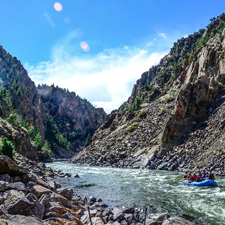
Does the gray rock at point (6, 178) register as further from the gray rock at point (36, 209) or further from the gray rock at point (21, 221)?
the gray rock at point (21, 221)

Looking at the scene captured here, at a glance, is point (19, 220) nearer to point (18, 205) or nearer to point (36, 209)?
point (18, 205)

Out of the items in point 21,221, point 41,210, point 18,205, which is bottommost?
point 41,210

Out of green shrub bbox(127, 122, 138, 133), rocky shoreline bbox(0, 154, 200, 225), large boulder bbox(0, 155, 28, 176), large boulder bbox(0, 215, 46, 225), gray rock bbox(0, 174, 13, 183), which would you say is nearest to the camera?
large boulder bbox(0, 215, 46, 225)

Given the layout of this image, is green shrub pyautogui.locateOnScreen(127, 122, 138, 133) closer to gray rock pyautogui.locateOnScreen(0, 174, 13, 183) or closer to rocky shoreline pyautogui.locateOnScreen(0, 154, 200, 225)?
rocky shoreline pyautogui.locateOnScreen(0, 154, 200, 225)

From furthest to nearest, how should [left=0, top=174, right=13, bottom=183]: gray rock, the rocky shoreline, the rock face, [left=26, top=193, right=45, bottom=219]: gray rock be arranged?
the rock face < [left=0, top=174, right=13, bottom=183]: gray rock < [left=26, top=193, right=45, bottom=219]: gray rock < the rocky shoreline

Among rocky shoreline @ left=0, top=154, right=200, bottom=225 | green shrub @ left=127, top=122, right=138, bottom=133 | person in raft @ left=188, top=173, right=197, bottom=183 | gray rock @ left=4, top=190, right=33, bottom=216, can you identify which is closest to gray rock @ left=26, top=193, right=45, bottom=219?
rocky shoreline @ left=0, top=154, right=200, bottom=225

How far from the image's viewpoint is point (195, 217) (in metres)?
13.6

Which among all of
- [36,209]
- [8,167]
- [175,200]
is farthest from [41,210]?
[175,200]

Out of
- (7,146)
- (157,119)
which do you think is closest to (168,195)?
(7,146)

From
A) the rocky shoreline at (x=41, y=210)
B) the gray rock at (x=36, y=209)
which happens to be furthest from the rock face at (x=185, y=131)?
the gray rock at (x=36, y=209)

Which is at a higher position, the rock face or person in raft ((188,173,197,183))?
the rock face

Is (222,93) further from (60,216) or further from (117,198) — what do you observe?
(60,216)

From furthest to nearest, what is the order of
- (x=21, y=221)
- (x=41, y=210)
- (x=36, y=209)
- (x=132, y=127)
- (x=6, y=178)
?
(x=132, y=127) < (x=6, y=178) < (x=41, y=210) < (x=36, y=209) < (x=21, y=221)

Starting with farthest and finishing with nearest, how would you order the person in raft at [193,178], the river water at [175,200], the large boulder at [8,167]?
the person in raft at [193,178] → the large boulder at [8,167] → the river water at [175,200]
